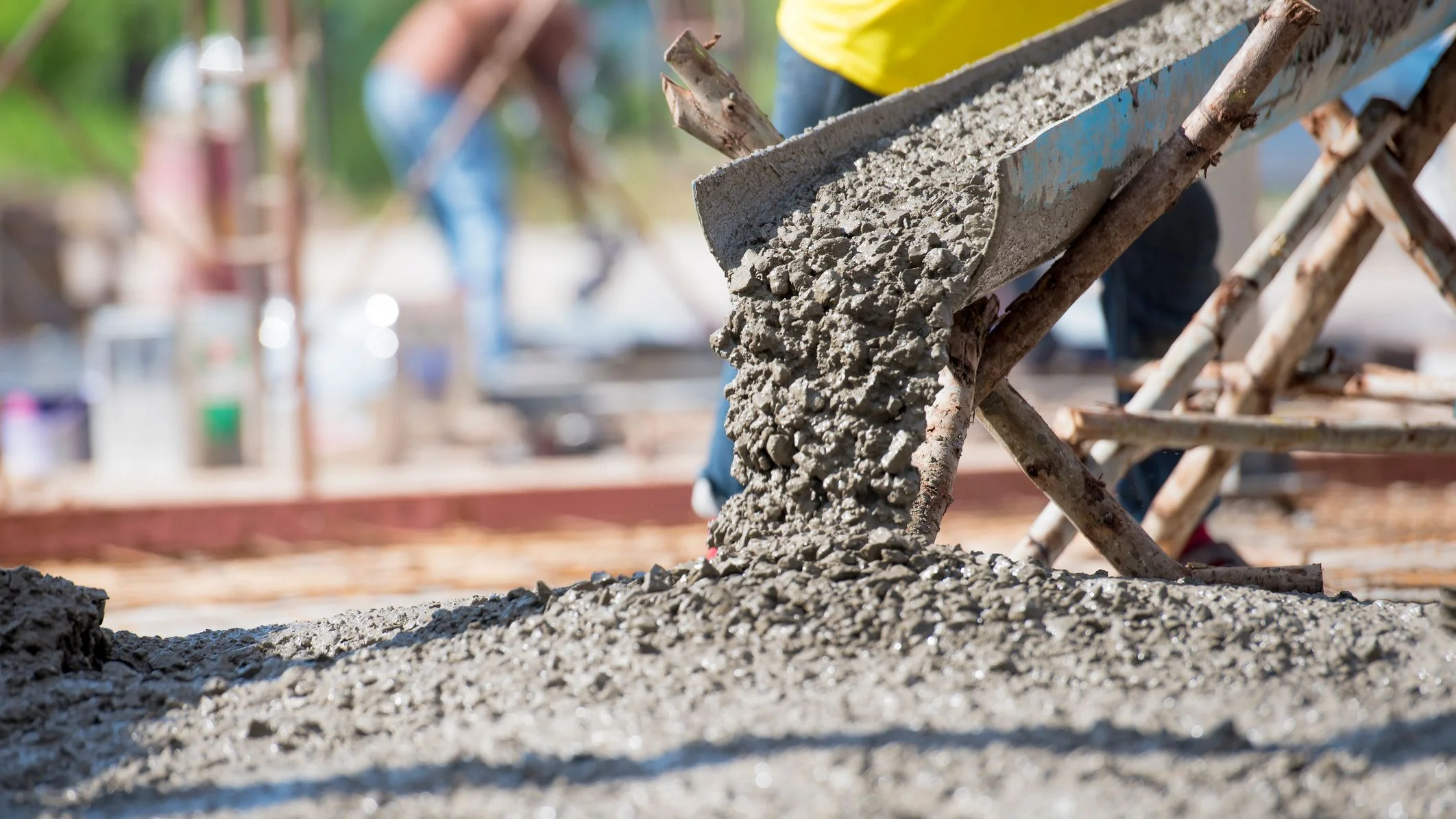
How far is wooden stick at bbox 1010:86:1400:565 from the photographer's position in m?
2.64

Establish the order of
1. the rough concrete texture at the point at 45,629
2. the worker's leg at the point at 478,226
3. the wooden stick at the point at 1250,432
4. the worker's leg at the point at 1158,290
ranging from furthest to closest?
the worker's leg at the point at 478,226, the worker's leg at the point at 1158,290, the wooden stick at the point at 1250,432, the rough concrete texture at the point at 45,629

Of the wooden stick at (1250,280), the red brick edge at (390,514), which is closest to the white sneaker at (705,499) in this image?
the wooden stick at (1250,280)

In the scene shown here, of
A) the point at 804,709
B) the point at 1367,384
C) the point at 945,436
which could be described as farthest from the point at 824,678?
the point at 1367,384

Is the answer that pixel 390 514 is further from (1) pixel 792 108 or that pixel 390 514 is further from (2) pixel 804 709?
(2) pixel 804 709

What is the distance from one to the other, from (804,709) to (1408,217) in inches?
67.6

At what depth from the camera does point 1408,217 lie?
2.73m

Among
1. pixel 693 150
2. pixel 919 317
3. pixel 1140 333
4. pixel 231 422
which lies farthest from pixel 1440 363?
pixel 693 150

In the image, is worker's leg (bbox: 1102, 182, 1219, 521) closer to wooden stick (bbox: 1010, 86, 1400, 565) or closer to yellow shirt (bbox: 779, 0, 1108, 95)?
wooden stick (bbox: 1010, 86, 1400, 565)

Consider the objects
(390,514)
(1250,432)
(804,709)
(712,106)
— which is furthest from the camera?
(390,514)

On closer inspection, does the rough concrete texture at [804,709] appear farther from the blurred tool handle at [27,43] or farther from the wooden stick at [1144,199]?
the blurred tool handle at [27,43]

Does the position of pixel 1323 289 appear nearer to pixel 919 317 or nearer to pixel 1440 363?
pixel 919 317

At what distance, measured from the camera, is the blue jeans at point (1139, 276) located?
2.75 m

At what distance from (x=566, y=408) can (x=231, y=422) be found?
1302mm

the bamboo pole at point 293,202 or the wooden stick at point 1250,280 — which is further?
the bamboo pole at point 293,202
